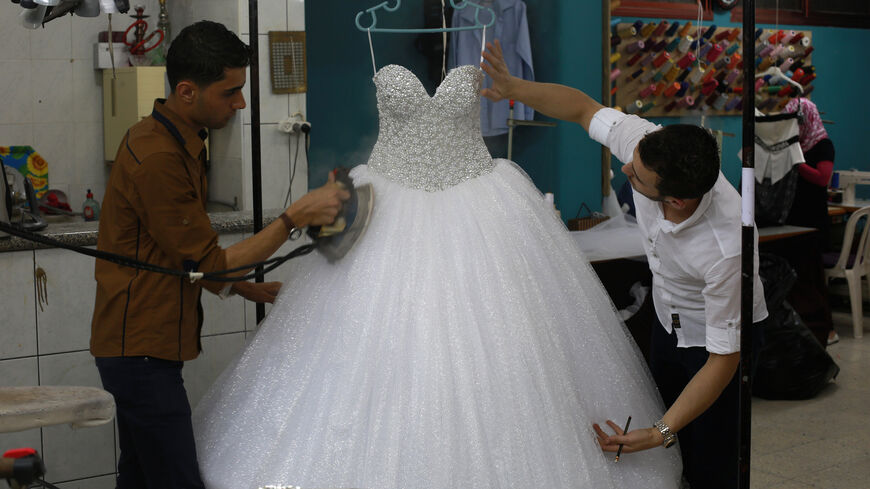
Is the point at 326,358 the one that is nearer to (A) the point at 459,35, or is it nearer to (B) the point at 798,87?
(A) the point at 459,35

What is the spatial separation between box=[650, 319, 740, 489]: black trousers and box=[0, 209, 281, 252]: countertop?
1474 millimetres

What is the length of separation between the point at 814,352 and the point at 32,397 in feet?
12.4

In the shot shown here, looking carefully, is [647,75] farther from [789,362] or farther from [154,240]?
[154,240]

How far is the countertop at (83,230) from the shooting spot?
273 cm

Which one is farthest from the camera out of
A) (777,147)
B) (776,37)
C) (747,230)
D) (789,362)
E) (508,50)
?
(776,37)

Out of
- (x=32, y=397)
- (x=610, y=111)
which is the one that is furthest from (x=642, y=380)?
(x=32, y=397)

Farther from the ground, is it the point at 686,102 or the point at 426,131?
the point at 686,102

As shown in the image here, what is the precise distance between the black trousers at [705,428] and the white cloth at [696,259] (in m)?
0.06

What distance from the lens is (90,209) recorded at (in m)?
4.67

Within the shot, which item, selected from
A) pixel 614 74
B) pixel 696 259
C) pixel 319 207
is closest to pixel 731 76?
pixel 614 74

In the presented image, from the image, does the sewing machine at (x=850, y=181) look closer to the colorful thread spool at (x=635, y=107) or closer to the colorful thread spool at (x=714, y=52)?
the colorful thread spool at (x=714, y=52)

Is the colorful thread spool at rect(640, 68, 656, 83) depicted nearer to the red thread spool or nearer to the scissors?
the red thread spool

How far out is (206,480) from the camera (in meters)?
2.02

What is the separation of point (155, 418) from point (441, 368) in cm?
63
